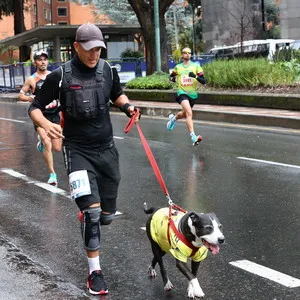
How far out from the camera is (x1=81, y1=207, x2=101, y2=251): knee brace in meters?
4.52

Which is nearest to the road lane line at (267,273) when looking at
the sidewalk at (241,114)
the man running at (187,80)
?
the man running at (187,80)

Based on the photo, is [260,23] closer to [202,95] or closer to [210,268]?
[202,95]

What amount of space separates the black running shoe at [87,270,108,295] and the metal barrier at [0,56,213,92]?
2781cm

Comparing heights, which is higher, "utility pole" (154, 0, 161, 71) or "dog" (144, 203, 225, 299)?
"utility pole" (154, 0, 161, 71)

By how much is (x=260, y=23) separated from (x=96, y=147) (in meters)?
59.7

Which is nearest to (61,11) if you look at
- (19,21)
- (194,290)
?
(19,21)

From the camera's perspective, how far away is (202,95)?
20.1 metres

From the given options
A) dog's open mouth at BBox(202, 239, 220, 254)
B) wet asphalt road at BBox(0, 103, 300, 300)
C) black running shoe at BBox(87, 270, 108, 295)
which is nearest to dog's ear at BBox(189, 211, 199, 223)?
dog's open mouth at BBox(202, 239, 220, 254)

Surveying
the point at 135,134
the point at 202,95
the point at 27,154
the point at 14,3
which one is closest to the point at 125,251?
the point at 27,154

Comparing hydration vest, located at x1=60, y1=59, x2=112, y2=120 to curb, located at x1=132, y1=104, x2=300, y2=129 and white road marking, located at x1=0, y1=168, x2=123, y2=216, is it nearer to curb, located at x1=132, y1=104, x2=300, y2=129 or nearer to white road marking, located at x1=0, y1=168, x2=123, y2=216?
white road marking, located at x1=0, y1=168, x2=123, y2=216

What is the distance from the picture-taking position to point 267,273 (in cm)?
484

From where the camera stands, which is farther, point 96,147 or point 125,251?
point 125,251

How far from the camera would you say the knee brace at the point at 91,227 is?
14.8 ft

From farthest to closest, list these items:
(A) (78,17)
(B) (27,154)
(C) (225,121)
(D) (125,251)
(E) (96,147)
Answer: (A) (78,17) < (C) (225,121) < (B) (27,154) < (D) (125,251) < (E) (96,147)
